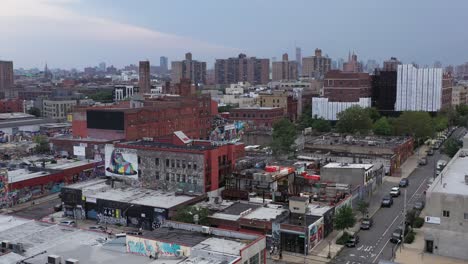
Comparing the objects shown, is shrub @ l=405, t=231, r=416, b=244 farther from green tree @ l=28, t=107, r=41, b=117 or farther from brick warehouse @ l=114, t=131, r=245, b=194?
green tree @ l=28, t=107, r=41, b=117

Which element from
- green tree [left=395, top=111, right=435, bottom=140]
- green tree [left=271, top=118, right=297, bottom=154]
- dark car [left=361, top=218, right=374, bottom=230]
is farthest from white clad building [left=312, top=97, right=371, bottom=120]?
dark car [left=361, top=218, right=374, bottom=230]

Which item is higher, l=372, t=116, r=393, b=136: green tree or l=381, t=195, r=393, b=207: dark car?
l=372, t=116, r=393, b=136: green tree

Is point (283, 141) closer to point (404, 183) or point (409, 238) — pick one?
point (404, 183)

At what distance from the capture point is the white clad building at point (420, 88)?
4350 inches

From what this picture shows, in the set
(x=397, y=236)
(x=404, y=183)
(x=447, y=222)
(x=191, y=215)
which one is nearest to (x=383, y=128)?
(x=404, y=183)

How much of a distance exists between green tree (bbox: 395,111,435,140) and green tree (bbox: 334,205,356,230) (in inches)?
1983

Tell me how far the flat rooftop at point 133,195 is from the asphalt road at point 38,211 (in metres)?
3.49

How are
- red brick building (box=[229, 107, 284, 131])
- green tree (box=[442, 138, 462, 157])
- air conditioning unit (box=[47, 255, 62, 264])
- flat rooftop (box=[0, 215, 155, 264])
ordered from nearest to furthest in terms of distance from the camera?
air conditioning unit (box=[47, 255, 62, 264]), flat rooftop (box=[0, 215, 155, 264]), green tree (box=[442, 138, 462, 157]), red brick building (box=[229, 107, 284, 131])

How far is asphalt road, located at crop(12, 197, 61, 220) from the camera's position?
46881 mm

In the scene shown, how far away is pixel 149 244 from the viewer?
2806 centimetres

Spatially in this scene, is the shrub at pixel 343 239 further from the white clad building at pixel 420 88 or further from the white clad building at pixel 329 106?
the white clad building at pixel 420 88

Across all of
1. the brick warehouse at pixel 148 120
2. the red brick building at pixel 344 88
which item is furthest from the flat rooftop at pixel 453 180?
the red brick building at pixel 344 88

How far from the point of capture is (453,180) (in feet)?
133

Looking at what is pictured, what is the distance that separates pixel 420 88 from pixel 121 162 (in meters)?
80.1
